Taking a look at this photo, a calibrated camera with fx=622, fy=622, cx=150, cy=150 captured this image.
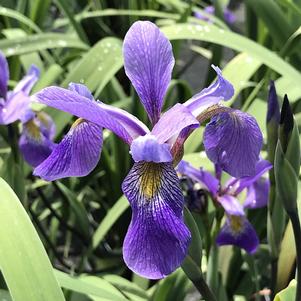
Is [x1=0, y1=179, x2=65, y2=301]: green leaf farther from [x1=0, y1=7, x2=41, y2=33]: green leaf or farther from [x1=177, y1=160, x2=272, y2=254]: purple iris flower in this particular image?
[x1=0, y1=7, x2=41, y2=33]: green leaf

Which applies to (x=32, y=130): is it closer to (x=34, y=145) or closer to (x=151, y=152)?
(x=34, y=145)

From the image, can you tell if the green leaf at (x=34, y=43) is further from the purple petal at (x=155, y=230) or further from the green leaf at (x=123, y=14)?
the purple petal at (x=155, y=230)

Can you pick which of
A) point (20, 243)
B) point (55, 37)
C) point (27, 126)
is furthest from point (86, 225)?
point (20, 243)

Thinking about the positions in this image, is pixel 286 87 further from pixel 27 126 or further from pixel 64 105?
pixel 64 105

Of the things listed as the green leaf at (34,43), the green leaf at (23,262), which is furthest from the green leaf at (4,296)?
the green leaf at (34,43)

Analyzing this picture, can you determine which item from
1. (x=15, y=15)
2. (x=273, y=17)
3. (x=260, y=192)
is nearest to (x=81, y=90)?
(x=260, y=192)

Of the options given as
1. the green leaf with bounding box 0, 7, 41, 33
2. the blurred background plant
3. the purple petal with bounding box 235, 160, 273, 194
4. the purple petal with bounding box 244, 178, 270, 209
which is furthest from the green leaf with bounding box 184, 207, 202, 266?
the green leaf with bounding box 0, 7, 41, 33
